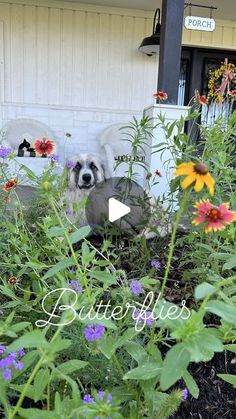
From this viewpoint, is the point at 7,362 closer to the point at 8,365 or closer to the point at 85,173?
the point at 8,365

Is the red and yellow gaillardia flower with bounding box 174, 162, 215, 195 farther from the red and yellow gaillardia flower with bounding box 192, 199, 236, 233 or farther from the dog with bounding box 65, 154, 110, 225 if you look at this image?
the dog with bounding box 65, 154, 110, 225

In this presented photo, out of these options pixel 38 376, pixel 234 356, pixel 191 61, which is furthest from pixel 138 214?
pixel 191 61

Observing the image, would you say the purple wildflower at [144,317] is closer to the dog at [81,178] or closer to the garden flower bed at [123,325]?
the garden flower bed at [123,325]

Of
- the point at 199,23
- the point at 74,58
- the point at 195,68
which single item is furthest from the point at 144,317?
the point at 195,68

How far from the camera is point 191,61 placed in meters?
5.47

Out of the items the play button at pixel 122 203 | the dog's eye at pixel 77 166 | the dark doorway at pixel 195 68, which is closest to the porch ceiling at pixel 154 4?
the dark doorway at pixel 195 68

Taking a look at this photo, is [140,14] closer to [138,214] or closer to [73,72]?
[73,72]

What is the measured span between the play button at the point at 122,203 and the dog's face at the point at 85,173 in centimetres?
13

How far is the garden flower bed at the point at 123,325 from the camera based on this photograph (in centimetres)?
64

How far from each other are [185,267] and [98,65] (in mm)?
4057

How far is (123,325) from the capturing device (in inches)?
39.6

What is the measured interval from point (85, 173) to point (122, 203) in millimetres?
882

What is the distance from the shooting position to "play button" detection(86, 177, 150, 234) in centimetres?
191

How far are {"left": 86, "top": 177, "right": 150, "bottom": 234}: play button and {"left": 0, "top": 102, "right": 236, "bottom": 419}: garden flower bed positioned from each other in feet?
0.21
